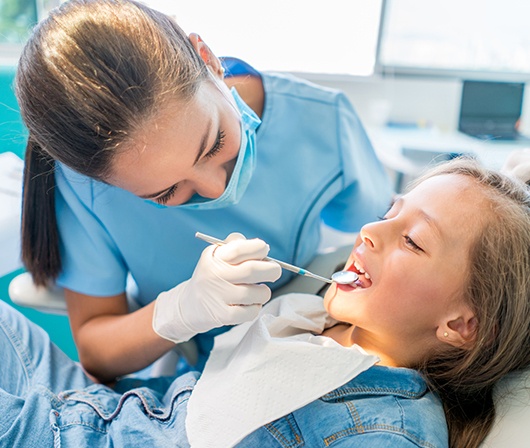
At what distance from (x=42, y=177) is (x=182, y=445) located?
2.04 ft

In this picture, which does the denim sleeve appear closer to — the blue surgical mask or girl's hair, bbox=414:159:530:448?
girl's hair, bbox=414:159:530:448

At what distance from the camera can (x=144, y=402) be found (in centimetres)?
118

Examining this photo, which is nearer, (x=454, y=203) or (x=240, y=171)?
(x=454, y=203)

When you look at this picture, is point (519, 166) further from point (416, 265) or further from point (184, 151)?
point (184, 151)

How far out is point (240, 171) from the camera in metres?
1.20

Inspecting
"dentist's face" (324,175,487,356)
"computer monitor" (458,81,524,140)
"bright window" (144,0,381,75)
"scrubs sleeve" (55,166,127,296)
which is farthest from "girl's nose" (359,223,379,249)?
"computer monitor" (458,81,524,140)

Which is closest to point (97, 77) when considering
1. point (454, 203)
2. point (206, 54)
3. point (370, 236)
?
point (206, 54)

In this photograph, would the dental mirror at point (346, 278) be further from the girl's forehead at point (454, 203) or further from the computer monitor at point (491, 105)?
the computer monitor at point (491, 105)

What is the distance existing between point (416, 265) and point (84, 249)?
75cm

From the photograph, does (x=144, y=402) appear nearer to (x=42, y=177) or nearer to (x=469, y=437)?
(x=42, y=177)

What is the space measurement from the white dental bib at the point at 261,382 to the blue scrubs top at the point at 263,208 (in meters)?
0.33

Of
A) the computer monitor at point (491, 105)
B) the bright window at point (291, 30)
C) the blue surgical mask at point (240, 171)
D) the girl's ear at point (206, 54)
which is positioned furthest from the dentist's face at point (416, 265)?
the computer monitor at point (491, 105)

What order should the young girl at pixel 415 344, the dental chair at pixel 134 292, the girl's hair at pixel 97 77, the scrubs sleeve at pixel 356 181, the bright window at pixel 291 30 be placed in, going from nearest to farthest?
the girl's hair at pixel 97 77
the young girl at pixel 415 344
the dental chair at pixel 134 292
the scrubs sleeve at pixel 356 181
the bright window at pixel 291 30

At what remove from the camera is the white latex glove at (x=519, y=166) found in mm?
1258
